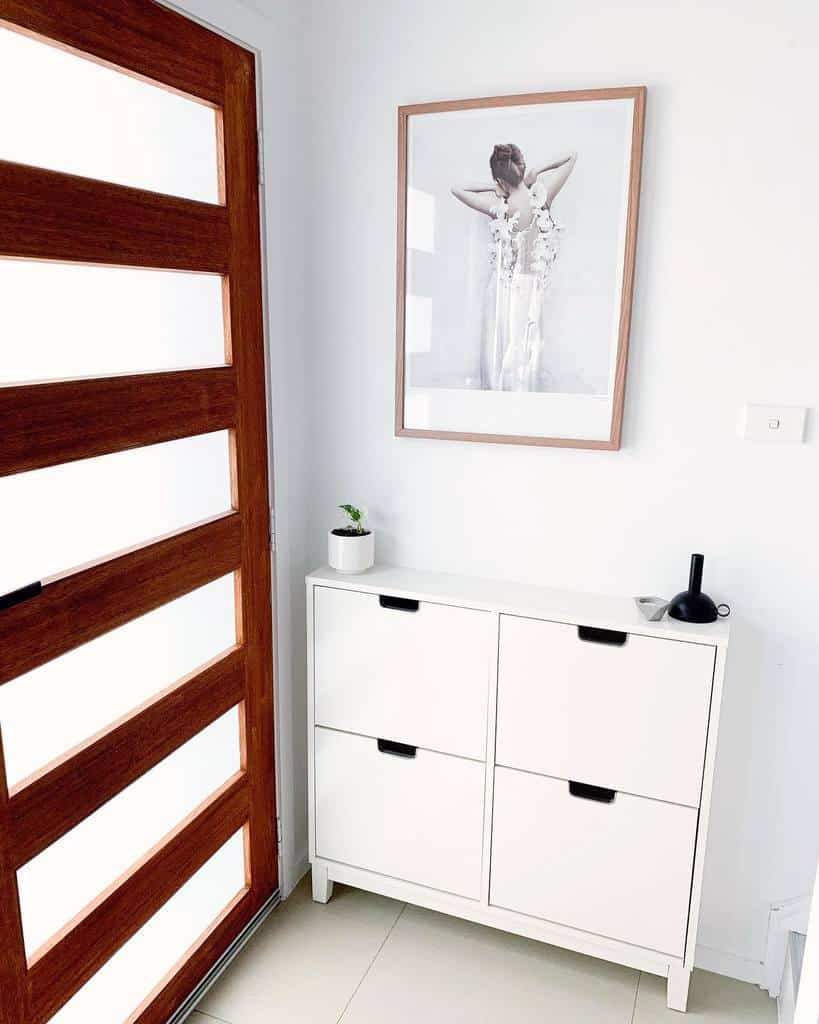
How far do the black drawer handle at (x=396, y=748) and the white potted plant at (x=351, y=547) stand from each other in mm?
451

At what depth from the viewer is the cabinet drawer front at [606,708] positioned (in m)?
1.81

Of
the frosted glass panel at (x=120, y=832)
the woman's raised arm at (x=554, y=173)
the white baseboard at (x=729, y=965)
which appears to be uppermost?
the woman's raised arm at (x=554, y=173)

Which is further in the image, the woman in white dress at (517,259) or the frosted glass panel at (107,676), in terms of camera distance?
the woman in white dress at (517,259)

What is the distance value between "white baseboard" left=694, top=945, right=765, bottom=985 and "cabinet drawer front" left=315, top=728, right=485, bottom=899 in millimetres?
605

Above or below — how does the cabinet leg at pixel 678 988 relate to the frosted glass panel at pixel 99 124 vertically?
below

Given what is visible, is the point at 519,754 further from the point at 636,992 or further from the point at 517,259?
the point at 517,259

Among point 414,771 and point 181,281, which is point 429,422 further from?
point 414,771

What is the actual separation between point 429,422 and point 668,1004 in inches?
60.6

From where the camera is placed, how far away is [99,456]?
1.48 meters

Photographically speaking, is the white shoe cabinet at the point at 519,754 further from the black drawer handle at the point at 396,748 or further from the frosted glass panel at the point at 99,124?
the frosted glass panel at the point at 99,124

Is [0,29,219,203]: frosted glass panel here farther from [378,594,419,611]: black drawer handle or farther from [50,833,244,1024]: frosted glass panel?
[50,833,244,1024]: frosted glass panel

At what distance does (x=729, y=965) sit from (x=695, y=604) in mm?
987

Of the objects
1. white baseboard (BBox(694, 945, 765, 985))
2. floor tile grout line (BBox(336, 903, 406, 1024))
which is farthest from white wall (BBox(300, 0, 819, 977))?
floor tile grout line (BBox(336, 903, 406, 1024))

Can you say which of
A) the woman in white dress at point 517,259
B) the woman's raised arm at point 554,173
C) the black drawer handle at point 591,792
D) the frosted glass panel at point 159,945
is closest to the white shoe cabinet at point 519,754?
the black drawer handle at point 591,792
